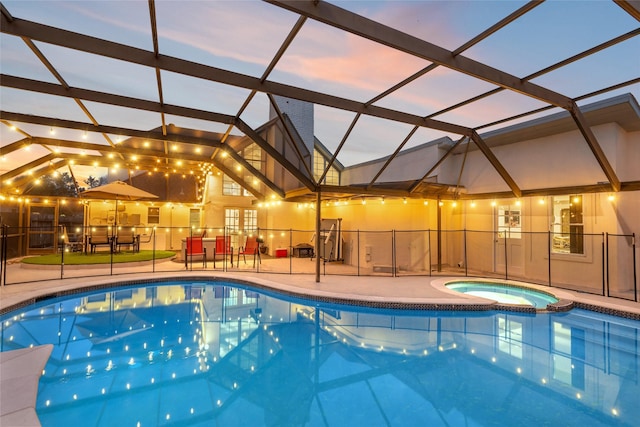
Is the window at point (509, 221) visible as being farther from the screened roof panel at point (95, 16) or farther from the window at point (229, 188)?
the window at point (229, 188)

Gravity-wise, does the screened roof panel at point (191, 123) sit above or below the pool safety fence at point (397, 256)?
above

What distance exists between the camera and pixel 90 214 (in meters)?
15.9

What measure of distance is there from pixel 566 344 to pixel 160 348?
7.08 meters

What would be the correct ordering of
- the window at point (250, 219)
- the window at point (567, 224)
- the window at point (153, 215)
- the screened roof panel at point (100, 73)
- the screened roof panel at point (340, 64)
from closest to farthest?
the screened roof panel at point (340, 64) < the screened roof panel at point (100, 73) < the window at point (567, 224) < the window at point (250, 219) < the window at point (153, 215)

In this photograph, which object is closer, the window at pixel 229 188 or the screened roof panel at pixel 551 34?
the screened roof panel at pixel 551 34

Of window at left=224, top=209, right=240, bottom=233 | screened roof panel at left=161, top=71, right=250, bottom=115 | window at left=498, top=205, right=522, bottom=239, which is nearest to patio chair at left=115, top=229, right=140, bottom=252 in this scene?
window at left=224, top=209, right=240, bottom=233

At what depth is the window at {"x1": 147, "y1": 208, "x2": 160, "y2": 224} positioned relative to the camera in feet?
55.3

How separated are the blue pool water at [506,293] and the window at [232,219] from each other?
34.6 feet

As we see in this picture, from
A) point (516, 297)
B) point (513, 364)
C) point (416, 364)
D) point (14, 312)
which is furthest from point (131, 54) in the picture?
point (516, 297)

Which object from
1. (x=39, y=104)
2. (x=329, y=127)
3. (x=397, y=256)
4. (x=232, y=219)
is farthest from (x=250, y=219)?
(x=39, y=104)

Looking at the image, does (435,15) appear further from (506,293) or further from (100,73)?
(506,293)

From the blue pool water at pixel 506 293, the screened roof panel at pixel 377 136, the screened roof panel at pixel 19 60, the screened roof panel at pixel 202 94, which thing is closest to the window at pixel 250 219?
the screened roof panel at pixel 377 136

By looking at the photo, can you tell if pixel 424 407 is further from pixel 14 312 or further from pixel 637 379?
pixel 14 312

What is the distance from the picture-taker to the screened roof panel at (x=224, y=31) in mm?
4383
